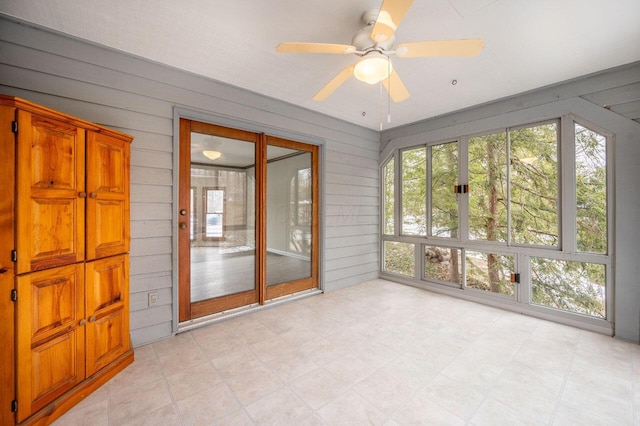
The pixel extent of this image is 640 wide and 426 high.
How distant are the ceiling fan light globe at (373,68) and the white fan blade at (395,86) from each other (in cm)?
13

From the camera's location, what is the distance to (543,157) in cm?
322

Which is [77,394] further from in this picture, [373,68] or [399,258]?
[399,258]

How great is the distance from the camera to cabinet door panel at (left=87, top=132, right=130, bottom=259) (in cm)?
187

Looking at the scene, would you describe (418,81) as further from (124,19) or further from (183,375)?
(183,375)

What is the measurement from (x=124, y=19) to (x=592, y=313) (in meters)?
5.21

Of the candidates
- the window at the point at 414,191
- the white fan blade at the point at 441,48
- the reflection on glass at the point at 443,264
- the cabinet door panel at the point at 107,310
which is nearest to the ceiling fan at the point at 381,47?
the white fan blade at the point at 441,48

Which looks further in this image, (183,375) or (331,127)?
(331,127)

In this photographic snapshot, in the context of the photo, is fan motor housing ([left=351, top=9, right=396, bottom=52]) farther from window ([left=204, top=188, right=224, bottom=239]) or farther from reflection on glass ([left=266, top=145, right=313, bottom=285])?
window ([left=204, top=188, right=224, bottom=239])

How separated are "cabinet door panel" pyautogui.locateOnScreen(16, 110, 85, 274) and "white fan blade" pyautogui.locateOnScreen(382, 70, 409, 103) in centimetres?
228

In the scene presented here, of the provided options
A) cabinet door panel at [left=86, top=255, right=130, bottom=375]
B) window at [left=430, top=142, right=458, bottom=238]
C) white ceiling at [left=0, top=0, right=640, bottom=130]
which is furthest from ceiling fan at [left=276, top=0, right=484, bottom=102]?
window at [left=430, top=142, right=458, bottom=238]

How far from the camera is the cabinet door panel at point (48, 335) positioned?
149 cm

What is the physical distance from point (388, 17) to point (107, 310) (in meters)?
2.78

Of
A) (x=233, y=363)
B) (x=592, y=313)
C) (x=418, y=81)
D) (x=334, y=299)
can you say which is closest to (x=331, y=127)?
(x=418, y=81)

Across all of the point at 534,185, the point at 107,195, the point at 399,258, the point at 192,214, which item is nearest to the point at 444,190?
the point at 534,185
